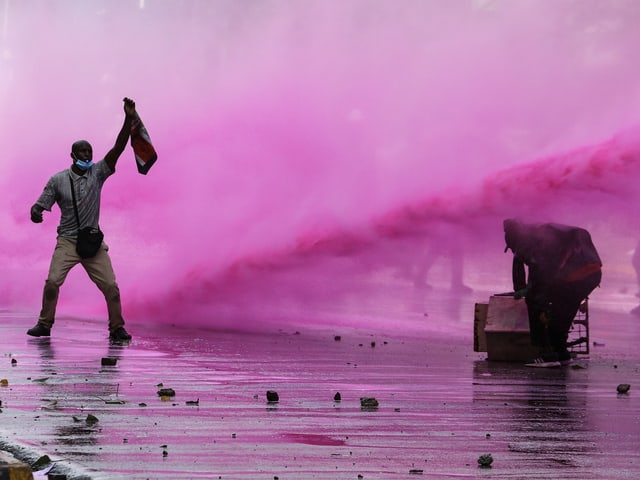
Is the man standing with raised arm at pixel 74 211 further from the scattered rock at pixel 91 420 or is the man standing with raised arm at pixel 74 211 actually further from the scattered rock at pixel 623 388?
the scattered rock at pixel 91 420

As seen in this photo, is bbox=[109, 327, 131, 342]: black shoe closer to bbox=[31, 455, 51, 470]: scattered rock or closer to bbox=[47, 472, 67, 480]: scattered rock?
bbox=[31, 455, 51, 470]: scattered rock

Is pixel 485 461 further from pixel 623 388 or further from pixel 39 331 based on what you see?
pixel 39 331

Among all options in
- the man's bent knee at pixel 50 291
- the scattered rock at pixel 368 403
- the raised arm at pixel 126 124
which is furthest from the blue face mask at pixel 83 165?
the scattered rock at pixel 368 403

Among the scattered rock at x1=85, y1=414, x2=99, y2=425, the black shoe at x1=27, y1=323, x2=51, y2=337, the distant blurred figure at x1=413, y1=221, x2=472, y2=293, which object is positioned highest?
the distant blurred figure at x1=413, y1=221, x2=472, y2=293

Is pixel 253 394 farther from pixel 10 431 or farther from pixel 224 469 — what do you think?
pixel 224 469

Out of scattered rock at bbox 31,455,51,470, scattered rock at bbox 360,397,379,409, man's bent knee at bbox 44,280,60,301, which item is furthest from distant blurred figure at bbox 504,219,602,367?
scattered rock at bbox 31,455,51,470

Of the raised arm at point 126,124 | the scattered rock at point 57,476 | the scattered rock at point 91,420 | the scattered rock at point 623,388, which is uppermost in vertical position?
the raised arm at point 126,124

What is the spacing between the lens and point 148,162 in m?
16.2

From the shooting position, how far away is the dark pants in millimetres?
15312

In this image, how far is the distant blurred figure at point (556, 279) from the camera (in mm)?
15250

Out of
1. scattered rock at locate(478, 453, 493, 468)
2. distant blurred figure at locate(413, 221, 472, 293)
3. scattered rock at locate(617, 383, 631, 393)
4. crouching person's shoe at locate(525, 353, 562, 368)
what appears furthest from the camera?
distant blurred figure at locate(413, 221, 472, 293)

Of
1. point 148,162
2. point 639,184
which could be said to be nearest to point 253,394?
point 148,162

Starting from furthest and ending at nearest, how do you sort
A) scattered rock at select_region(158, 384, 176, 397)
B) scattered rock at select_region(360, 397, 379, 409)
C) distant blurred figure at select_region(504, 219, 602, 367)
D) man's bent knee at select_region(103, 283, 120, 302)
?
man's bent knee at select_region(103, 283, 120, 302) < distant blurred figure at select_region(504, 219, 602, 367) < scattered rock at select_region(158, 384, 176, 397) < scattered rock at select_region(360, 397, 379, 409)

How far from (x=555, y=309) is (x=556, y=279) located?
1.06 feet
